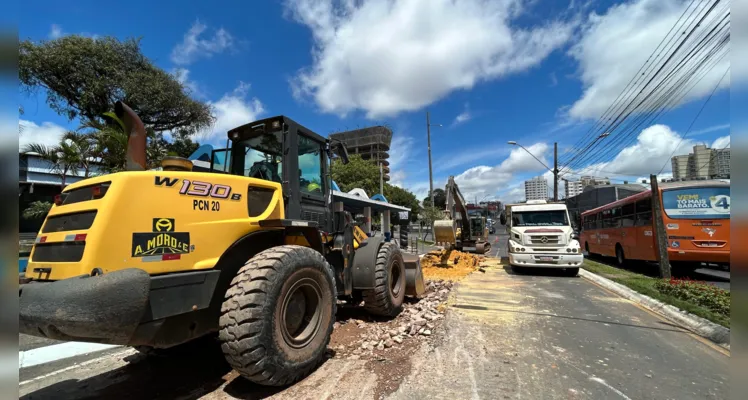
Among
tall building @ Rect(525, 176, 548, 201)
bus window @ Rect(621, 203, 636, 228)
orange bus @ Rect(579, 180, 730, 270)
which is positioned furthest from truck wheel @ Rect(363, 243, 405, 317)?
tall building @ Rect(525, 176, 548, 201)

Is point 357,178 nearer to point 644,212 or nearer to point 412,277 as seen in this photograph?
point 644,212

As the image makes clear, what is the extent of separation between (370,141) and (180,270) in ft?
283

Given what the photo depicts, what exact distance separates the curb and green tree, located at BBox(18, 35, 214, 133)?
19549 mm

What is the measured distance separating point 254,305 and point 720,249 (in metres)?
12.3

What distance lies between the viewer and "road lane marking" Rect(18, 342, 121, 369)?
14.1ft

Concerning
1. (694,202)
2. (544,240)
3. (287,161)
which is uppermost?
(287,161)

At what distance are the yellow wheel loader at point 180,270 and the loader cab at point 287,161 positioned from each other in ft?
0.25

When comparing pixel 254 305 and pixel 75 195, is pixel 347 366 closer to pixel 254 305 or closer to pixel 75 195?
pixel 254 305

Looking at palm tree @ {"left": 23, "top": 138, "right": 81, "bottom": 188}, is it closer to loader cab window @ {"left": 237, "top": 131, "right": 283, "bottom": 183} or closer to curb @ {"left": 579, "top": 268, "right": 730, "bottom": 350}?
loader cab window @ {"left": 237, "top": 131, "right": 283, "bottom": 183}

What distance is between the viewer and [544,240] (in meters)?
10.9

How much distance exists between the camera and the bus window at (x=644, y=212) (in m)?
11.5

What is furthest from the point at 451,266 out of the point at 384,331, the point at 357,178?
the point at 357,178

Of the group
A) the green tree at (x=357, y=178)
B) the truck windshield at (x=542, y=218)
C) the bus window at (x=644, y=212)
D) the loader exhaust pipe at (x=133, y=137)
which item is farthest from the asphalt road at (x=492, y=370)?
the green tree at (x=357, y=178)

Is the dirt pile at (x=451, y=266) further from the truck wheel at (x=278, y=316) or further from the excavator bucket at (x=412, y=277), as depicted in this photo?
the truck wheel at (x=278, y=316)
